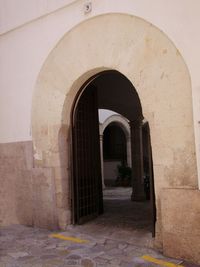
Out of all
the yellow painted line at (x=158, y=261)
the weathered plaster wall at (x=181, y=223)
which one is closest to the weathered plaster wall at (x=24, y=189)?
the yellow painted line at (x=158, y=261)

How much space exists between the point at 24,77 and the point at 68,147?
60.8 inches

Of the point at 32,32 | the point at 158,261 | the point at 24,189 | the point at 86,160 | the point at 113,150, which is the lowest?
the point at 158,261

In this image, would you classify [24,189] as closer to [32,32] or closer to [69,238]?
[69,238]

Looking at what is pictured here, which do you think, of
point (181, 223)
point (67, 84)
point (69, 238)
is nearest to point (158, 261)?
point (181, 223)

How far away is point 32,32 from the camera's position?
220 inches

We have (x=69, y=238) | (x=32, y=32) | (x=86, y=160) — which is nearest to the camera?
(x=69, y=238)

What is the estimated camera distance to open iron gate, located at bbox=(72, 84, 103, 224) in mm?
5332

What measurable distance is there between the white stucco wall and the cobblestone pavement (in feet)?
5.78

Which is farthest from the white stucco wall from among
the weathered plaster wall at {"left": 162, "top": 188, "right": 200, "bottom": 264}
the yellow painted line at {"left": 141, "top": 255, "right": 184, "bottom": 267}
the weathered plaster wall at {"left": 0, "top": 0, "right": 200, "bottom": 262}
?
the yellow painted line at {"left": 141, "top": 255, "right": 184, "bottom": 267}

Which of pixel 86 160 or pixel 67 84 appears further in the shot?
pixel 86 160

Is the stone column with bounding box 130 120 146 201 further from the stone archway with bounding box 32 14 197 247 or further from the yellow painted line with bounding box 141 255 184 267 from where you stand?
the yellow painted line with bounding box 141 255 184 267

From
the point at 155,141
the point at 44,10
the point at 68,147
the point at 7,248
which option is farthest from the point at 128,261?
the point at 44,10

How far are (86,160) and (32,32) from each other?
2.45m

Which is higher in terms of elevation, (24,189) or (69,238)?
(24,189)
